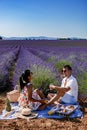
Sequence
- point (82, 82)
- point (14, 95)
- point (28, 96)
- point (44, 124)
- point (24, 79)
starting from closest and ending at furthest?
1. point (44, 124)
2. point (28, 96)
3. point (24, 79)
4. point (14, 95)
5. point (82, 82)

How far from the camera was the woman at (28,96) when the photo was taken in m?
5.88

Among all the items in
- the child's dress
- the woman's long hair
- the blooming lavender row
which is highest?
the woman's long hair

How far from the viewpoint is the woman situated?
19.3ft

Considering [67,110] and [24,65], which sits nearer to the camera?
[67,110]

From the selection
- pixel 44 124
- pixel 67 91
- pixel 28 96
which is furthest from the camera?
pixel 67 91

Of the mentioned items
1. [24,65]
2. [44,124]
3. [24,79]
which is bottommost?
[44,124]

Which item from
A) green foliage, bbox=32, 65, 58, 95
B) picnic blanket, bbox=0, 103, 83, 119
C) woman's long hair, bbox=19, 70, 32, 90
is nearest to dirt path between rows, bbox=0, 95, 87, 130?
picnic blanket, bbox=0, 103, 83, 119

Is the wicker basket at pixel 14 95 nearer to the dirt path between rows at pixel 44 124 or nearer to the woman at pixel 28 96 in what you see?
the woman at pixel 28 96

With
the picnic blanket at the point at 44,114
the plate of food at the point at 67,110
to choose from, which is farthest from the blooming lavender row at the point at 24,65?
the plate of food at the point at 67,110

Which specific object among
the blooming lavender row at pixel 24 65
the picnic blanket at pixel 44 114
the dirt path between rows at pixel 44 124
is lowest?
the dirt path between rows at pixel 44 124

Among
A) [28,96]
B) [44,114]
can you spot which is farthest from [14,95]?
[44,114]

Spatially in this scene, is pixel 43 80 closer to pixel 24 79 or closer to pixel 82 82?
pixel 82 82

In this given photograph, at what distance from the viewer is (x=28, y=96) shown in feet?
19.3

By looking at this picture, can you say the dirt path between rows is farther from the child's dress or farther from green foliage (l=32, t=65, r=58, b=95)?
green foliage (l=32, t=65, r=58, b=95)
